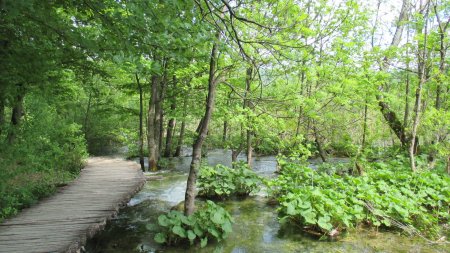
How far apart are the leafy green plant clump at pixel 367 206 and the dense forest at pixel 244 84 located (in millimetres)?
34

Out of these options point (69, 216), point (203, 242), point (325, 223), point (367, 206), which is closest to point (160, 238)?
point (203, 242)

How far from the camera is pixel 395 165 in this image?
1043 cm

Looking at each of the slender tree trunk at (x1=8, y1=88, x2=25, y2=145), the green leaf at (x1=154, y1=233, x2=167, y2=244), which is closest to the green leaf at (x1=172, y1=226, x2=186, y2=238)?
the green leaf at (x1=154, y1=233, x2=167, y2=244)

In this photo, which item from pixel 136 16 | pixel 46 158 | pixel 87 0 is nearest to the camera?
pixel 136 16

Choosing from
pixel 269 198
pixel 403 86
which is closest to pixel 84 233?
pixel 269 198

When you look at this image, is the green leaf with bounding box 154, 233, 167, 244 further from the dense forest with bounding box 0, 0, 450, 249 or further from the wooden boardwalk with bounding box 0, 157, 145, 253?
the wooden boardwalk with bounding box 0, 157, 145, 253

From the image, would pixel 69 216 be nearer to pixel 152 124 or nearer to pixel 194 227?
pixel 194 227

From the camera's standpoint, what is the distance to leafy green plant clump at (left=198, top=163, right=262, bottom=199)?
8336mm

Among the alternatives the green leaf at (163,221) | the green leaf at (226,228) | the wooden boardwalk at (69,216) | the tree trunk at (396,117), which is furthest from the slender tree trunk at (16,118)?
the tree trunk at (396,117)

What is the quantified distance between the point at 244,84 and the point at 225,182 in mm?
4069

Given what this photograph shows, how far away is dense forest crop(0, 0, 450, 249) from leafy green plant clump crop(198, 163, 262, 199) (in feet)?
0.16

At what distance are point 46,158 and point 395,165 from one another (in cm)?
1158

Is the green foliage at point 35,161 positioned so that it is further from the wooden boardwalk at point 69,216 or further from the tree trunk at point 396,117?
the tree trunk at point 396,117

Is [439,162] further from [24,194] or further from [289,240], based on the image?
[24,194]
